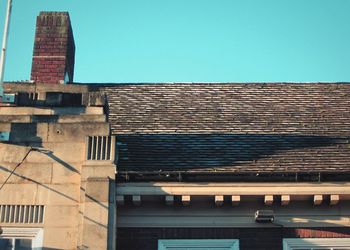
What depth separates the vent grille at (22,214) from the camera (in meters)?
10.4

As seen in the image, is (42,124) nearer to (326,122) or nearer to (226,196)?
(226,196)

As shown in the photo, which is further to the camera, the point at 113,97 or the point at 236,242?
the point at 113,97

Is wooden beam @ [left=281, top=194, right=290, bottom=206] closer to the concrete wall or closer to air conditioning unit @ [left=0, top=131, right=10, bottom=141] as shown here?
the concrete wall

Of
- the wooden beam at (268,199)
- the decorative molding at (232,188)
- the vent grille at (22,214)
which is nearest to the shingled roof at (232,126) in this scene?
the decorative molding at (232,188)

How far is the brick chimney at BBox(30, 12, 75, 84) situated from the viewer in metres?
15.6

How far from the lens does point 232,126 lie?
13.8m

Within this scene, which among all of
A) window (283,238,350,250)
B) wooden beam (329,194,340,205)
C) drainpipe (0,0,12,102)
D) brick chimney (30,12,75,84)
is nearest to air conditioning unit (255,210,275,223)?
window (283,238,350,250)

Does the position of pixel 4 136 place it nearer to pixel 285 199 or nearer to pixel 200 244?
pixel 200 244

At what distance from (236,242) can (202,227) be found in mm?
616

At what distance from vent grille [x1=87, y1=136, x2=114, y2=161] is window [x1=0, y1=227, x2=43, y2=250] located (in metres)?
1.49

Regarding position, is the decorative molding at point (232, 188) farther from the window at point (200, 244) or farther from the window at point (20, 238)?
the window at point (20, 238)

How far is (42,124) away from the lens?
10.9 metres

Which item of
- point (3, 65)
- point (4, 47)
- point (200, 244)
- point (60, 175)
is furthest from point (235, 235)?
point (4, 47)

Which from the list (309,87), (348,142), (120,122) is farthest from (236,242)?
(309,87)
